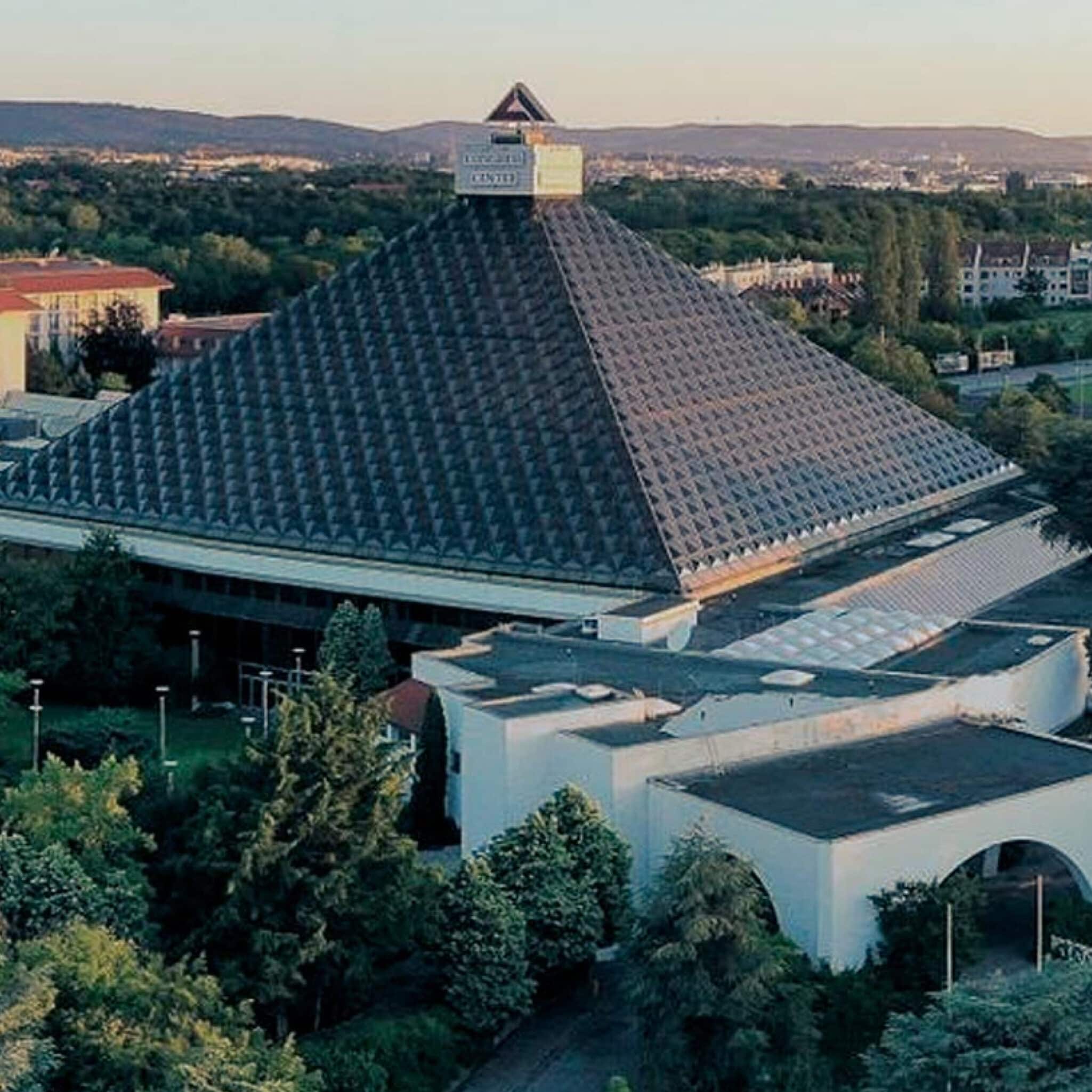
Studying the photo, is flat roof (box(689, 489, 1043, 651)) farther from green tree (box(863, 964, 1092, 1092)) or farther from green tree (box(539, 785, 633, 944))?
green tree (box(863, 964, 1092, 1092))

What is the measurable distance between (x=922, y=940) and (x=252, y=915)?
7.52m

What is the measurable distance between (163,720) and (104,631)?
447 centimetres

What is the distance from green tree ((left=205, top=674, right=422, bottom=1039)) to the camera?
26359mm

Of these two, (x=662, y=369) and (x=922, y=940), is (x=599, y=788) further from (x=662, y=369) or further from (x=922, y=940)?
(x=662, y=369)

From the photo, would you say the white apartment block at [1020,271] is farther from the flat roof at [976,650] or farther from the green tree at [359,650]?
the green tree at [359,650]

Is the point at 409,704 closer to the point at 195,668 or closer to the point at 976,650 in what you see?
the point at 195,668

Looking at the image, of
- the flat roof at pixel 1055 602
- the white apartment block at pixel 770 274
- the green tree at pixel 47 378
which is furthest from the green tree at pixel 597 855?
the white apartment block at pixel 770 274

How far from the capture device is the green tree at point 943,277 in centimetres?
10456

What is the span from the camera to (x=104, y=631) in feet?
140

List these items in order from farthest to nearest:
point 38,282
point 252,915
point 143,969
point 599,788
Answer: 1. point 38,282
2. point 599,788
3. point 252,915
4. point 143,969

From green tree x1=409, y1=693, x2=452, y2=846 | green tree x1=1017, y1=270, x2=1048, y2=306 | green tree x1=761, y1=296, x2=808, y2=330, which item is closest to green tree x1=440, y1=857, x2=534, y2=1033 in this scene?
green tree x1=409, y1=693, x2=452, y2=846

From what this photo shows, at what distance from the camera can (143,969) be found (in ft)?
79.2

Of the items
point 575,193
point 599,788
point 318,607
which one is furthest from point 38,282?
point 599,788

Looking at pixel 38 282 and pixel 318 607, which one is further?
pixel 38 282
